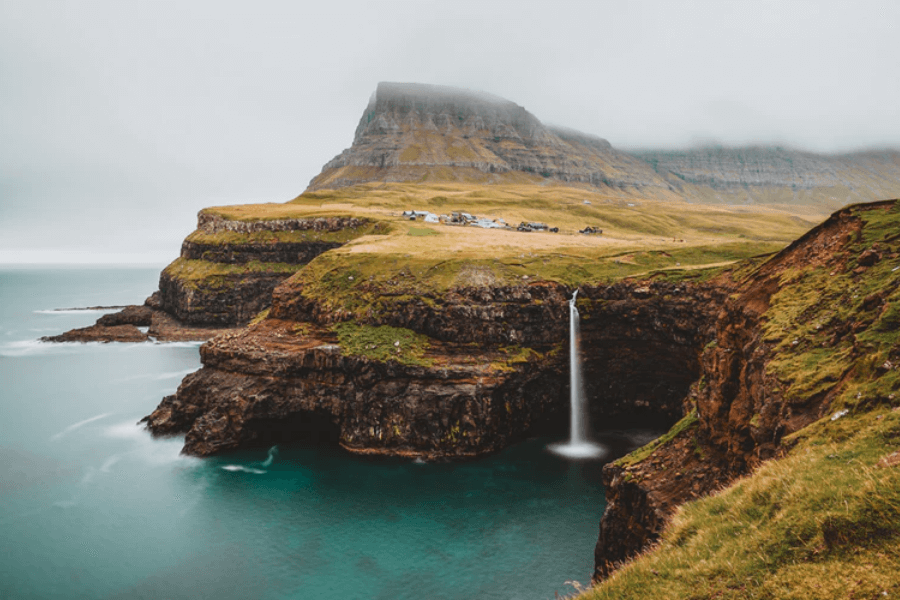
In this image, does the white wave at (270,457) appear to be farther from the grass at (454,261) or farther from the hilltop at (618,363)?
the grass at (454,261)

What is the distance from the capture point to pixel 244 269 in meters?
111

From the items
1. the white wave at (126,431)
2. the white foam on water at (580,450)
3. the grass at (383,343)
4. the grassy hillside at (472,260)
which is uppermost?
the grassy hillside at (472,260)

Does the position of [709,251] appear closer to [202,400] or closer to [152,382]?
[202,400]

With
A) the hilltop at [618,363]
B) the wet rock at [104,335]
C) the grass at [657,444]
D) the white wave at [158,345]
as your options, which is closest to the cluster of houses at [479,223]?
the hilltop at [618,363]

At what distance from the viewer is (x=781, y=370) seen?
16703mm

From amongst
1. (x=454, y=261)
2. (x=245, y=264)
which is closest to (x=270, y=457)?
(x=454, y=261)

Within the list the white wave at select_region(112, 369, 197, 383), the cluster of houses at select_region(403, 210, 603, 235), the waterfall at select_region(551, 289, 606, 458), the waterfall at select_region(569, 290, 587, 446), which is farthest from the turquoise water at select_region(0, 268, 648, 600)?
the cluster of houses at select_region(403, 210, 603, 235)

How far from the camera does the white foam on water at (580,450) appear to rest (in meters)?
47.6

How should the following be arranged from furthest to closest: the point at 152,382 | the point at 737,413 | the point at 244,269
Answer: the point at 244,269 → the point at 152,382 → the point at 737,413

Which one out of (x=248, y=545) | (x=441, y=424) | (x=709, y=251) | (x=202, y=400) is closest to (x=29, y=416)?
(x=202, y=400)

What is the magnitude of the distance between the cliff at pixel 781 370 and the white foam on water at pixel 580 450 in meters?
24.4

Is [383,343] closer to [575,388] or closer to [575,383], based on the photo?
[575,383]

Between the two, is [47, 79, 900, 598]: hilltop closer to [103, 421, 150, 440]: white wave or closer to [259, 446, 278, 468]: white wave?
[103, 421, 150, 440]: white wave

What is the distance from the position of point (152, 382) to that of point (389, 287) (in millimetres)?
44330
